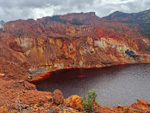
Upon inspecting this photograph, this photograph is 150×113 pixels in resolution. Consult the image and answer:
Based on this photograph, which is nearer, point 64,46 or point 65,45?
point 64,46

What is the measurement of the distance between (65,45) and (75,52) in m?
4.86

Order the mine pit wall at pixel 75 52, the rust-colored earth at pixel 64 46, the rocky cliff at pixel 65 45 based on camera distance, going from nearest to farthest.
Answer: the rust-colored earth at pixel 64 46, the rocky cliff at pixel 65 45, the mine pit wall at pixel 75 52

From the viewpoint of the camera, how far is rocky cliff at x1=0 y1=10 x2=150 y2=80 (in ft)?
137

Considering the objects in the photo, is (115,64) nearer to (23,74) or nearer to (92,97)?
(23,74)

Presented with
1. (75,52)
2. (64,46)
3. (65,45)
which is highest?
(65,45)

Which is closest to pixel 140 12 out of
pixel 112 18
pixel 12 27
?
pixel 112 18

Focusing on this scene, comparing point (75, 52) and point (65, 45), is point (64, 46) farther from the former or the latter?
point (75, 52)

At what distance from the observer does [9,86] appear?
1747 cm

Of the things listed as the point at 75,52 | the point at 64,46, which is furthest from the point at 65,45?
the point at 75,52

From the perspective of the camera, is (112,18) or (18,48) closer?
(18,48)

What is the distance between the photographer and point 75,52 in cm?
5212

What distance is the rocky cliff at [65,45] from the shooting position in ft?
137

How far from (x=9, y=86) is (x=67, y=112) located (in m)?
10.1

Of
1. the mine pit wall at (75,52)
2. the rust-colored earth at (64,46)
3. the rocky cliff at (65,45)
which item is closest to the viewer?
the rust-colored earth at (64,46)
